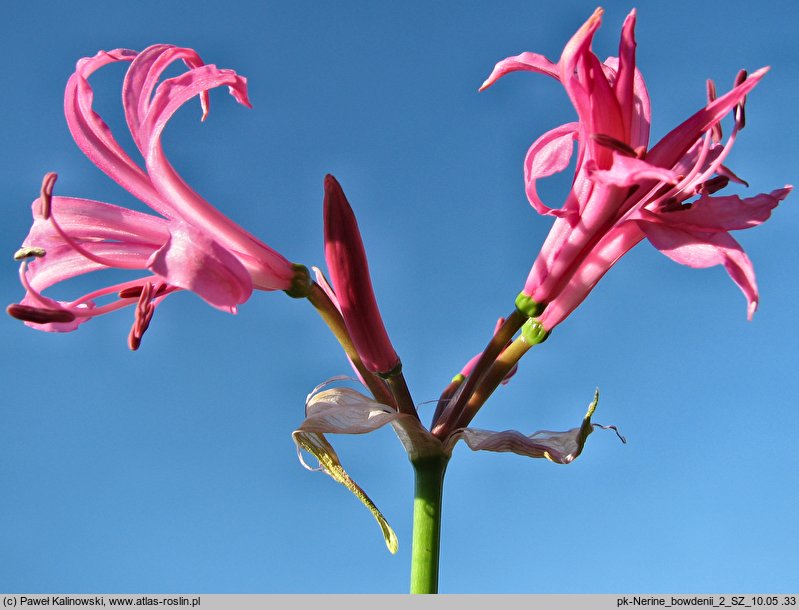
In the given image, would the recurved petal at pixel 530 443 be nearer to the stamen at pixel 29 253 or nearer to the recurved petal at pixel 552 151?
the recurved petal at pixel 552 151

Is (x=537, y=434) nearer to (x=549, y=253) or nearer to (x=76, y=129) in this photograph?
(x=549, y=253)

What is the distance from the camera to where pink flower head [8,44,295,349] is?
215 cm

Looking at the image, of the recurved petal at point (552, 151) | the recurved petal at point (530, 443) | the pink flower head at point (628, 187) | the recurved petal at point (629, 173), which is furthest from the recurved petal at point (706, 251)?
the recurved petal at point (530, 443)

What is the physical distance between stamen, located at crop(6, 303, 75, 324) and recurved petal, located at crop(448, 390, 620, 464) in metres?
1.25

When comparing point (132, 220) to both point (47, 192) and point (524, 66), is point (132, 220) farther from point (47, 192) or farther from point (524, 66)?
point (524, 66)

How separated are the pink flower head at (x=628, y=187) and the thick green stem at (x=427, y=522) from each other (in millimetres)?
600

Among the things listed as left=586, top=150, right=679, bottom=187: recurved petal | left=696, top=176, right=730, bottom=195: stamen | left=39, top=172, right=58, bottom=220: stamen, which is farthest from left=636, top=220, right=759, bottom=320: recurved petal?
left=39, top=172, right=58, bottom=220: stamen

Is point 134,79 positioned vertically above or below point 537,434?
above

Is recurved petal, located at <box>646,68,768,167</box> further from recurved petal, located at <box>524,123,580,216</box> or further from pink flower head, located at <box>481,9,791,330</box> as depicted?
recurved petal, located at <box>524,123,580,216</box>

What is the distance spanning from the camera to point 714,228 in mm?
2076

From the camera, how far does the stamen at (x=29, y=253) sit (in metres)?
2.15

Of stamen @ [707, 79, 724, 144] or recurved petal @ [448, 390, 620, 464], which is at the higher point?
stamen @ [707, 79, 724, 144]
